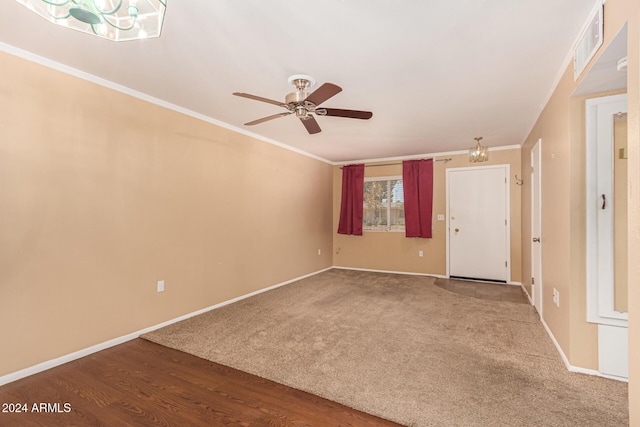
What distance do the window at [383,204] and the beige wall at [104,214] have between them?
2.85 metres

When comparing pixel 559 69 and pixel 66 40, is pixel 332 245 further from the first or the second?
pixel 66 40

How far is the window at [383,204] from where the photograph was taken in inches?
232

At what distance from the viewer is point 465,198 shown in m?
5.29

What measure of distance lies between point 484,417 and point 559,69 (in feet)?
8.73

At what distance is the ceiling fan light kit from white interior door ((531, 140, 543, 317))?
373 centimetres

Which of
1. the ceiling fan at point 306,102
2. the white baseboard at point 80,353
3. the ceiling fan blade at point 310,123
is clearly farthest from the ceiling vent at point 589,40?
the white baseboard at point 80,353

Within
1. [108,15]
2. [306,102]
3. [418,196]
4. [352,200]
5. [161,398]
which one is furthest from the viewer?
[352,200]

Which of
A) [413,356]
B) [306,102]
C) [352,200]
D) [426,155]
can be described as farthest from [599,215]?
[352,200]

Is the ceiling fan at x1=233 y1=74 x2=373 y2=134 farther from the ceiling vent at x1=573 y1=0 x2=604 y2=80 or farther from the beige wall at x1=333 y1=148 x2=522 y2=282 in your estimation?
the beige wall at x1=333 y1=148 x2=522 y2=282

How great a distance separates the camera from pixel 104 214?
2.61 metres

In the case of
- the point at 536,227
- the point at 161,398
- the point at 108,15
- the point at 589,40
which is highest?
the point at 589,40

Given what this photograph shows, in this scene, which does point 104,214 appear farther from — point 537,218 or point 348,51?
point 537,218

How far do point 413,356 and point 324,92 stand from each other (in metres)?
2.27

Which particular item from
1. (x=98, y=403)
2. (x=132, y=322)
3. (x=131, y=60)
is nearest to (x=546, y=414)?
(x=98, y=403)
